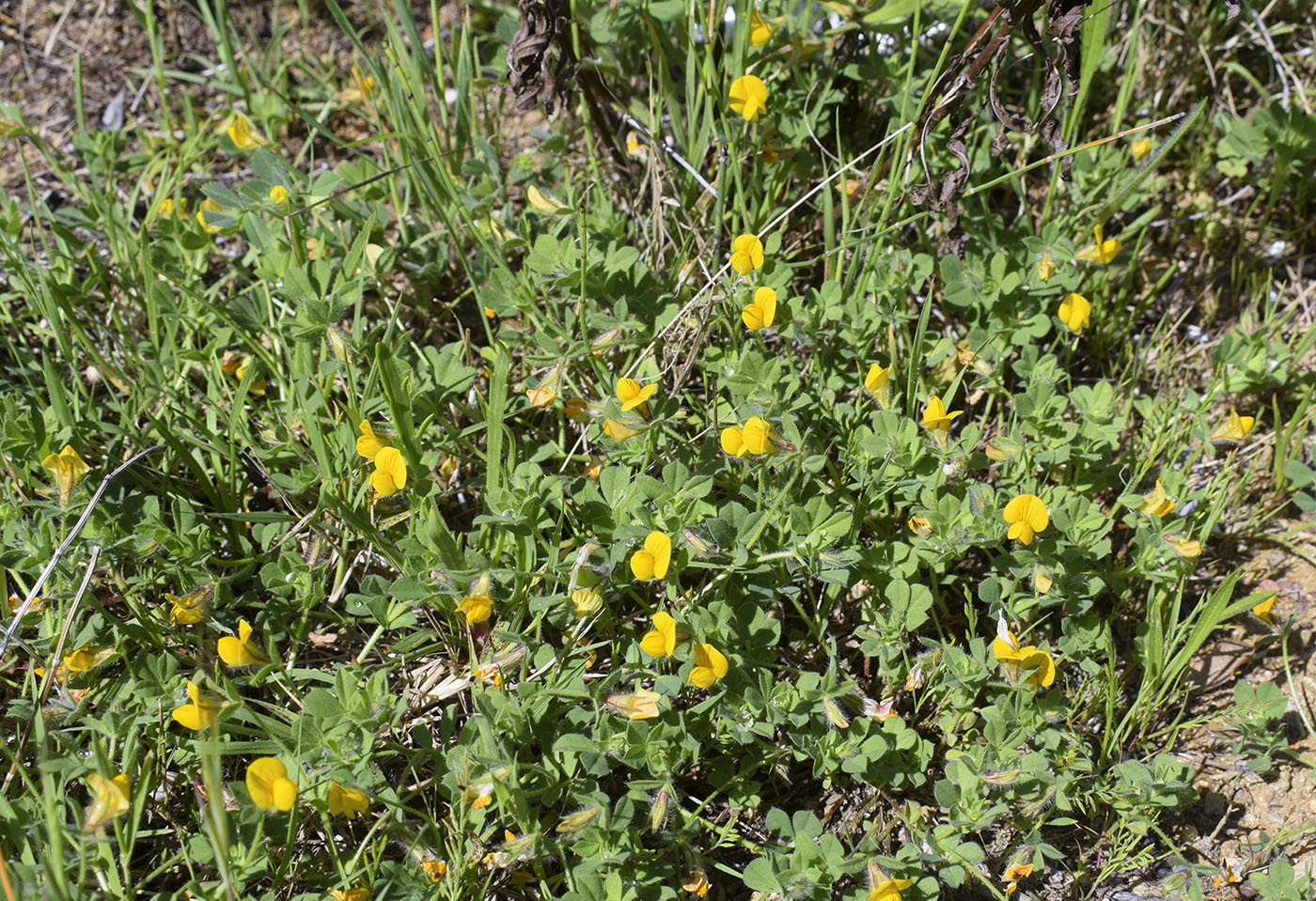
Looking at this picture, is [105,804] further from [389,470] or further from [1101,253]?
[1101,253]

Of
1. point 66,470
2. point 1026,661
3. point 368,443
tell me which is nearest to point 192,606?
point 66,470

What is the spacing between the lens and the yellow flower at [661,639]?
84.4 inches

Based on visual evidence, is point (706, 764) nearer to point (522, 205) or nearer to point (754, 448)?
point (754, 448)

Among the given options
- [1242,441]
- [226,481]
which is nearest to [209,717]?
[226,481]

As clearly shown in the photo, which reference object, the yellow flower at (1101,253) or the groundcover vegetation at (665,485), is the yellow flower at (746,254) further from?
the yellow flower at (1101,253)

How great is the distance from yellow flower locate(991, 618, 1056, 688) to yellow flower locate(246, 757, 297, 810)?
4.99 ft

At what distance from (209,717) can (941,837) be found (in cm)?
165

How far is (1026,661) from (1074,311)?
1.06 meters

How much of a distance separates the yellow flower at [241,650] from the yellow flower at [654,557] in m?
0.89

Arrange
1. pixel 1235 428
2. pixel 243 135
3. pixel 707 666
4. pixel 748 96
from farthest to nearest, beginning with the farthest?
pixel 243 135, pixel 748 96, pixel 1235 428, pixel 707 666

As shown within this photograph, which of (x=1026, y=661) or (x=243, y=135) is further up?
(x=243, y=135)

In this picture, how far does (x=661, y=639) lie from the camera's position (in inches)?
85.0

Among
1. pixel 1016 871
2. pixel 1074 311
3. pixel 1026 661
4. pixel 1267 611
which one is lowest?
pixel 1016 871

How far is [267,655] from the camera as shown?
2.34 metres
